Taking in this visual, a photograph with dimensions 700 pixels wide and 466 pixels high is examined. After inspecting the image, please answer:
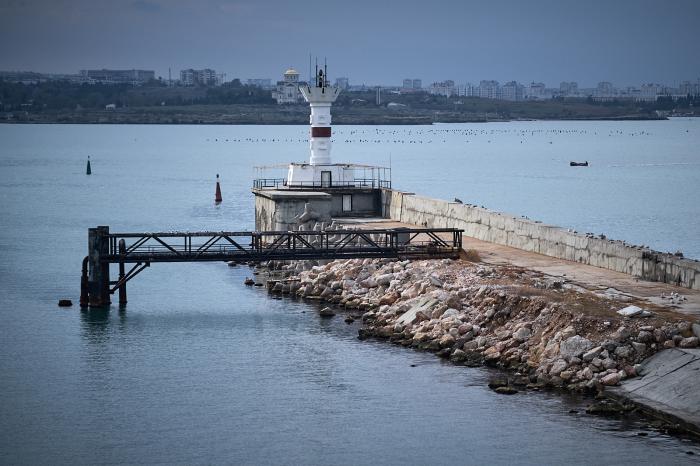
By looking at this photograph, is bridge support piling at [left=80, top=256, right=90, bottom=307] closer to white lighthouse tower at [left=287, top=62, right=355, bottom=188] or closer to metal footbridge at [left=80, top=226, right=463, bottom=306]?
metal footbridge at [left=80, top=226, right=463, bottom=306]

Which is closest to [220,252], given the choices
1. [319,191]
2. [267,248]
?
[267,248]

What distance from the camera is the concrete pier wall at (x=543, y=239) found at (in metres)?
27.1

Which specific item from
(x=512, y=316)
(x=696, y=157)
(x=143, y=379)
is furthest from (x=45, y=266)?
(x=696, y=157)

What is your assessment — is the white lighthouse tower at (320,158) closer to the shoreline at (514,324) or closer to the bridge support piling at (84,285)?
the shoreline at (514,324)

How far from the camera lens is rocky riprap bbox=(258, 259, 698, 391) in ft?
75.2

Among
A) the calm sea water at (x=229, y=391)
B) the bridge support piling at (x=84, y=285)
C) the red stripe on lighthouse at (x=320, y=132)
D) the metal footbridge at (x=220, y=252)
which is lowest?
the calm sea water at (x=229, y=391)

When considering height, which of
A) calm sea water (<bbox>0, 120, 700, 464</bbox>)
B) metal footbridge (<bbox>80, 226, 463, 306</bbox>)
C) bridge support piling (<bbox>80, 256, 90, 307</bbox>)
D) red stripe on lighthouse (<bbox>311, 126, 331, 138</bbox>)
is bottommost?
calm sea water (<bbox>0, 120, 700, 464</bbox>)

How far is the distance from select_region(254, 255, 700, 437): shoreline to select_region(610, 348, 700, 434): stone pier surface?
110 millimetres

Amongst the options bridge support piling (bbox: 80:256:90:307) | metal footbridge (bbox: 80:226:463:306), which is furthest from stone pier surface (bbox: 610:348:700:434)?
bridge support piling (bbox: 80:256:90:307)

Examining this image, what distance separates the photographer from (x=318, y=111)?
149 ft

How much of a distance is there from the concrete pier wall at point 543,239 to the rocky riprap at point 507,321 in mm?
1827

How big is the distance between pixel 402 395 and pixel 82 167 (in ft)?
303

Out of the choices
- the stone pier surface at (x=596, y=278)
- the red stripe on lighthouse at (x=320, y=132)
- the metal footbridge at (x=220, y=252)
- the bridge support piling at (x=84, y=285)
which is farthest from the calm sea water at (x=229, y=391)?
the red stripe on lighthouse at (x=320, y=132)

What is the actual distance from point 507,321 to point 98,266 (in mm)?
11227
